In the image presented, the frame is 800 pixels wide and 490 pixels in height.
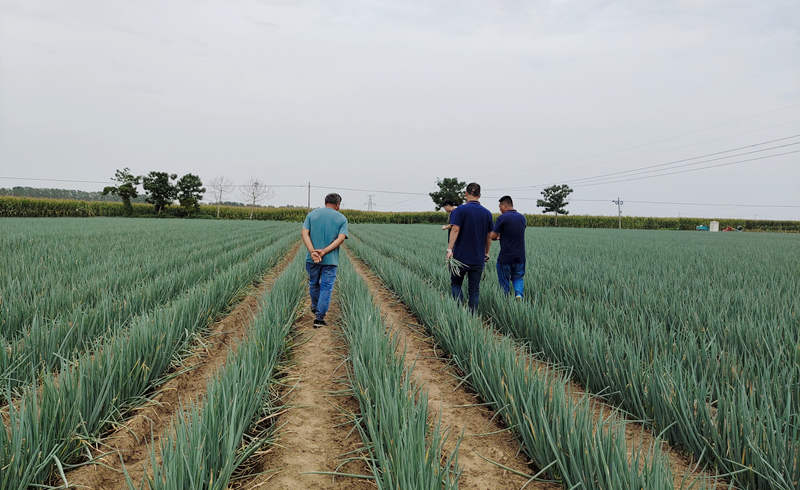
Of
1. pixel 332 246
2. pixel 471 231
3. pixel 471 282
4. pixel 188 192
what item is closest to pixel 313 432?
pixel 332 246

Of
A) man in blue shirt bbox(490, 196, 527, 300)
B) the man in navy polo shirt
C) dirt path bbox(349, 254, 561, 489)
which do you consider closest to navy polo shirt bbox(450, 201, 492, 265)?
the man in navy polo shirt

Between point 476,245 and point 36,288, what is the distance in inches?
217

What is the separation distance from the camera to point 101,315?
3273mm

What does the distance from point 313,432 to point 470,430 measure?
1.00m

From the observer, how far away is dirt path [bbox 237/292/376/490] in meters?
1.71

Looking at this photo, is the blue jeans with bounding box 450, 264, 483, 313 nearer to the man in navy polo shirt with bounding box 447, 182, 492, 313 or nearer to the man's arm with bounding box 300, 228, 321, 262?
the man in navy polo shirt with bounding box 447, 182, 492, 313

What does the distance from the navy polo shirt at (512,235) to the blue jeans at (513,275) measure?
0.32 feet

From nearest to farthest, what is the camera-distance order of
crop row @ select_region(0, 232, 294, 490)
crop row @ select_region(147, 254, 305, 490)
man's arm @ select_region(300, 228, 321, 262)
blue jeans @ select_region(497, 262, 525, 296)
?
crop row @ select_region(147, 254, 305, 490) < crop row @ select_region(0, 232, 294, 490) < man's arm @ select_region(300, 228, 321, 262) < blue jeans @ select_region(497, 262, 525, 296)

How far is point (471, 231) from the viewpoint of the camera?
437cm

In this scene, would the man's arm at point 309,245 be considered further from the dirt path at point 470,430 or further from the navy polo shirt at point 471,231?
the navy polo shirt at point 471,231

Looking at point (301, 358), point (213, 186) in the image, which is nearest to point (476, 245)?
point (301, 358)

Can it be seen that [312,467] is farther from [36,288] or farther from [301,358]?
[36,288]

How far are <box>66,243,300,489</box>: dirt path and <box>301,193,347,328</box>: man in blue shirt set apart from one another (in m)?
0.96

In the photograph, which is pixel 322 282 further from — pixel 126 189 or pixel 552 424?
pixel 126 189
